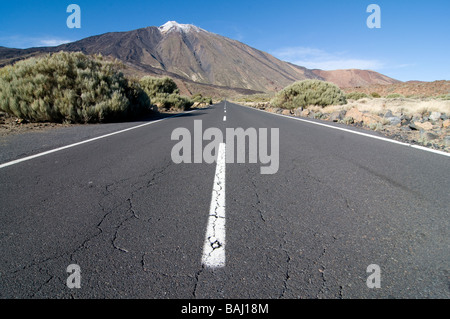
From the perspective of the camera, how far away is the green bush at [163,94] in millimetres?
22844

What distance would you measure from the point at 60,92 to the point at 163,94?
46.7 feet

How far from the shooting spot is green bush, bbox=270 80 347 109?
18.6 metres

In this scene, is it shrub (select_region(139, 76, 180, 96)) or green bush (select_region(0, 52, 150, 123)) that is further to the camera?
shrub (select_region(139, 76, 180, 96))

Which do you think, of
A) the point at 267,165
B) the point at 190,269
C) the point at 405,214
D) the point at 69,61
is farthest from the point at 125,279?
the point at 69,61

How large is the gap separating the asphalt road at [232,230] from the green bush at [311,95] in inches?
622

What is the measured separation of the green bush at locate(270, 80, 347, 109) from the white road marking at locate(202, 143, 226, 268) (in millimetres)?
17890

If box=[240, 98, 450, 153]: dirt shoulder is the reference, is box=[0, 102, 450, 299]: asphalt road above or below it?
below

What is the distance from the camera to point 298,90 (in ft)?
68.7

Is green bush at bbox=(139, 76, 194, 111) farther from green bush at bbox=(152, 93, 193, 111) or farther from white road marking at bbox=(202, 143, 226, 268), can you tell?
white road marking at bbox=(202, 143, 226, 268)

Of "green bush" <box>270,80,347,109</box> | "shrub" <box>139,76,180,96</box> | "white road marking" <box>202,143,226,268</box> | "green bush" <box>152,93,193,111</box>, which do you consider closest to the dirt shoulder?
"white road marking" <box>202,143,226,268</box>
